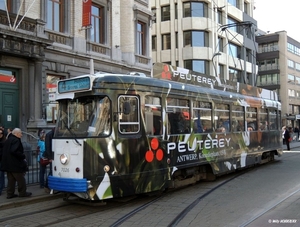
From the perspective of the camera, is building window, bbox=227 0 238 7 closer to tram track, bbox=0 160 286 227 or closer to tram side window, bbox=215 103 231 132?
tram side window, bbox=215 103 231 132

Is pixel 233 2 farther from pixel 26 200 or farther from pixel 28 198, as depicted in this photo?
pixel 26 200

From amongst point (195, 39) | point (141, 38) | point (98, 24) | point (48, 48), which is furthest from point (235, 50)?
point (48, 48)

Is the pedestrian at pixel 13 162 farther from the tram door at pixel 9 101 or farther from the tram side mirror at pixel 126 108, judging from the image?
the tram door at pixel 9 101

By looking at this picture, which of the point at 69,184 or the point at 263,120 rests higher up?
the point at 263,120

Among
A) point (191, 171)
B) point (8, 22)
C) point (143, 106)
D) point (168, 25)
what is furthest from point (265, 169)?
point (168, 25)

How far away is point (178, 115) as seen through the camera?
28.7 ft

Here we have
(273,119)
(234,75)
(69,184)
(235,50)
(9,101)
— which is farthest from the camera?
(235,50)

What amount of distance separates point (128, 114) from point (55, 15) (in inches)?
416

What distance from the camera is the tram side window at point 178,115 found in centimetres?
846

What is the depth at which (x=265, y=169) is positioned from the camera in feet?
42.4

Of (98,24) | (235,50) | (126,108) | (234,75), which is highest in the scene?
(235,50)

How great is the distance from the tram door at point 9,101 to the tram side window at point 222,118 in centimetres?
835

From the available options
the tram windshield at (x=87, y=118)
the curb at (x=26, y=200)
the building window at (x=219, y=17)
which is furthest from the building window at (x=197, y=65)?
the tram windshield at (x=87, y=118)

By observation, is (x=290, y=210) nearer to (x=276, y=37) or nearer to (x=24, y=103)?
(x=24, y=103)
